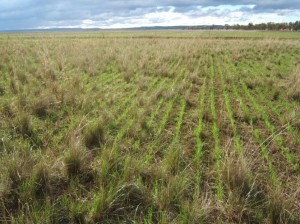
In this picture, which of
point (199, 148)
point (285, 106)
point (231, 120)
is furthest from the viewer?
point (285, 106)

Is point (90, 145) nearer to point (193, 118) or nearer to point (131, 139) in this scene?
point (131, 139)

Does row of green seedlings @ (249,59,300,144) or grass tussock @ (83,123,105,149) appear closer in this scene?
grass tussock @ (83,123,105,149)

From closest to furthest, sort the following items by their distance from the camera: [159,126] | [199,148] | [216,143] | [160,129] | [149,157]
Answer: [149,157]
[199,148]
[216,143]
[160,129]
[159,126]

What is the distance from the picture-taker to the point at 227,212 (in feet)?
7.41

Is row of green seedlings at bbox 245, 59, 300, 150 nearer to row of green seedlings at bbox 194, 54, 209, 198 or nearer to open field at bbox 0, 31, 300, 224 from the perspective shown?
open field at bbox 0, 31, 300, 224

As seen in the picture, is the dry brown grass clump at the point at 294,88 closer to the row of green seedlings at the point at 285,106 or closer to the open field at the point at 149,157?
the open field at the point at 149,157

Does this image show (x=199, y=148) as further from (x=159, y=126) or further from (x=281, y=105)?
(x=281, y=105)

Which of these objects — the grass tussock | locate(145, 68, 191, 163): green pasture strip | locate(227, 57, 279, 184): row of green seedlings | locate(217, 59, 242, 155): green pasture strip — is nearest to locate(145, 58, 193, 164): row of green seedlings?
locate(145, 68, 191, 163): green pasture strip

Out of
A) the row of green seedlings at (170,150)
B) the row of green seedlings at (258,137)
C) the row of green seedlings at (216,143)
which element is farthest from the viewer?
the row of green seedlings at (258,137)

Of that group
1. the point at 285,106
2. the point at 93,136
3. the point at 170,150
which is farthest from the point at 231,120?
the point at 93,136

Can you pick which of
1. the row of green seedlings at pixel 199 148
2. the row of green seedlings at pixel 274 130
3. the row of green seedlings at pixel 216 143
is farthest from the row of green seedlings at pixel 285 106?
the row of green seedlings at pixel 199 148

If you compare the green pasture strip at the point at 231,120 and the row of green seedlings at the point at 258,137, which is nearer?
the row of green seedlings at the point at 258,137

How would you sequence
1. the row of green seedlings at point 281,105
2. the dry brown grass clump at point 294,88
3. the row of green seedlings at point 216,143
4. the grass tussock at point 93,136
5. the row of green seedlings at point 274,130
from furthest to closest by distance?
the dry brown grass clump at point 294,88, the row of green seedlings at point 281,105, the grass tussock at point 93,136, the row of green seedlings at point 274,130, the row of green seedlings at point 216,143

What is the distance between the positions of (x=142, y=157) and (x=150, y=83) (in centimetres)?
453
